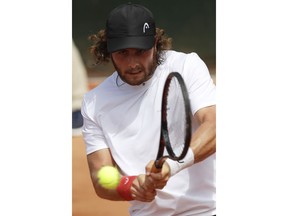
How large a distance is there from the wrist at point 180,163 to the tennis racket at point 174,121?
0.01m

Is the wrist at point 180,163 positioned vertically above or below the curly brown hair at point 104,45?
below

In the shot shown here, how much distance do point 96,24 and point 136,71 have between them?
31 cm

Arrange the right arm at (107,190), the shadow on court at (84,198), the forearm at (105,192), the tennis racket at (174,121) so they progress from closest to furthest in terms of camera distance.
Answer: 1. the tennis racket at (174,121)
2. the right arm at (107,190)
3. the forearm at (105,192)
4. the shadow on court at (84,198)

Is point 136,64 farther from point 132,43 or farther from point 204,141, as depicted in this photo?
point 204,141

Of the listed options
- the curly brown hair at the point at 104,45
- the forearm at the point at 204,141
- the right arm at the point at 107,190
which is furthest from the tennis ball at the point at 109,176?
the curly brown hair at the point at 104,45

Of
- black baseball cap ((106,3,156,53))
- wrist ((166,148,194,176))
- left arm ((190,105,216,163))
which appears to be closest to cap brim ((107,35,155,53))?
black baseball cap ((106,3,156,53))

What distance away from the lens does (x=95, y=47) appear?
3.65 meters

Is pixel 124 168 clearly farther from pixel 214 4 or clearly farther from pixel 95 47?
pixel 214 4

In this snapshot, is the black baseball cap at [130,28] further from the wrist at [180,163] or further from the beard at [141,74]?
the wrist at [180,163]

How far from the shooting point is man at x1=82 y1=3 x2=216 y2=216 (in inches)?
136

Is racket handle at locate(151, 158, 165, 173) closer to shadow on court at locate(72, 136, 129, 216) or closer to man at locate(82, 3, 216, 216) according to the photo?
man at locate(82, 3, 216, 216)

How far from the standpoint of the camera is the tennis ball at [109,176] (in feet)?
11.5

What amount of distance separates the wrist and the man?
10 millimetres
